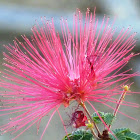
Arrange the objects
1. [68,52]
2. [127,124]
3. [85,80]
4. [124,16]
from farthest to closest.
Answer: [124,16]
[127,124]
[68,52]
[85,80]

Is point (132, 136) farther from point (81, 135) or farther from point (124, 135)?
point (81, 135)

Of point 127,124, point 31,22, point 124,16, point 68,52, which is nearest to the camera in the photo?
point 68,52

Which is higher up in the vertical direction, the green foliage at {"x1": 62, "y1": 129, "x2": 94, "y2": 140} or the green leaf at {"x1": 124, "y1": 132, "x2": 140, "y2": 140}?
the green foliage at {"x1": 62, "y1": 129, "x2": 94, "y2": 140}

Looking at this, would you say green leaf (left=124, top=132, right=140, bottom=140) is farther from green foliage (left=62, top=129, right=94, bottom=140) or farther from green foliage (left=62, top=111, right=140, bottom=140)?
green foliage (left=62, top=129, right=94, bottom=140)

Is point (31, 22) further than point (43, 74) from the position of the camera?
Yes

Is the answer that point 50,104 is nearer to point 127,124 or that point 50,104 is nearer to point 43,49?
point 43,49

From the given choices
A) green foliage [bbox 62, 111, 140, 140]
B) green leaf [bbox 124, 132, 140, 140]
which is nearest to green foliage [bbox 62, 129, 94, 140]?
green foliage [bbox 62, 111, 140, 140]

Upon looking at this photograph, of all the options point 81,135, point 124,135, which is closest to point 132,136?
point 124,135

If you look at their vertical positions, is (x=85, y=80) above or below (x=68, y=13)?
below

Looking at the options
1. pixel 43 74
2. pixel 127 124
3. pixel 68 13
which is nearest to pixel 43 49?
pixel 43 74

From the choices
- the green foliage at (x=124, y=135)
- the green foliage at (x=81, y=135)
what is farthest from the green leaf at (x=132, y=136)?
the green foliage at (x=81, y=135)

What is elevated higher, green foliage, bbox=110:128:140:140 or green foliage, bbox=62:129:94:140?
green foliage, bbox=62:129:94:140
